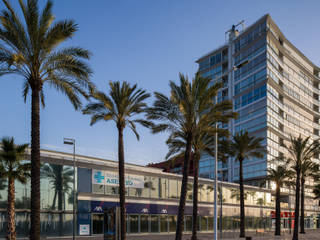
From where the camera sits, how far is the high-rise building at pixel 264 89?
8769 cm

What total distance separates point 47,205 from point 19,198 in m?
3.01

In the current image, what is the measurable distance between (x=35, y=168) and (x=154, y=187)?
3050cm

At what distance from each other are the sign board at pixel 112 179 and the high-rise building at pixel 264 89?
38.5 metres

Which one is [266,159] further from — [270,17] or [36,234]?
[36,234]

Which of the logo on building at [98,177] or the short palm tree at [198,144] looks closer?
the short palm tree at [198,144]

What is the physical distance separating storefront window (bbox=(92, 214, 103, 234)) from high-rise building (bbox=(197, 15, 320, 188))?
4608 centimetres

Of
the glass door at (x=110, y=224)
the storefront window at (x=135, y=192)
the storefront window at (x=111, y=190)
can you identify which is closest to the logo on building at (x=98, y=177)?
the storefront window at (x=111, y=190)

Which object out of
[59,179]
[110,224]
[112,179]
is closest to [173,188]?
[112,179]

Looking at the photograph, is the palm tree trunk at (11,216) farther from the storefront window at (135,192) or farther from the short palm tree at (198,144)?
the storefront window at (135,192)

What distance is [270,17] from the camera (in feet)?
298

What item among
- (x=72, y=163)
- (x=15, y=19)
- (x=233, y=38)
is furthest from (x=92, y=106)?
(x=233, y=38)

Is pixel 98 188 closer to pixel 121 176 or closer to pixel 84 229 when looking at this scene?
pixel 84 229

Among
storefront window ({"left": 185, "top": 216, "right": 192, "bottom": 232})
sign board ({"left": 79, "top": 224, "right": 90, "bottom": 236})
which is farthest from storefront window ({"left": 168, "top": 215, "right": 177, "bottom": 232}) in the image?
sign board ({"left": 79, "top": 224, "right": 90, "bottom": 236})

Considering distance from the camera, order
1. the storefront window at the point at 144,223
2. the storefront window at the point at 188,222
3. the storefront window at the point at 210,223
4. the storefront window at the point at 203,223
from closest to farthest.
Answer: the storefront window at the point at 144,223, the storefront window at the point at 188,222, the storefront window at the point at 203,223, the storefront window at the point at 210,223
